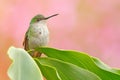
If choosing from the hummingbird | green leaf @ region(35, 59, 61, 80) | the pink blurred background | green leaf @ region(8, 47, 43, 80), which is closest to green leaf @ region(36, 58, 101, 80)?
green leaf @ region(35, 59, 61, 80)

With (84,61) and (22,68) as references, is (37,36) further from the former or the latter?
(22,68)

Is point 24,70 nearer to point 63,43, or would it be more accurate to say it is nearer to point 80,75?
point 80,75

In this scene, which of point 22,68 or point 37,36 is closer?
point 22,68

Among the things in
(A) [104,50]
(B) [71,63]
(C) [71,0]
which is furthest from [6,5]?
(B) [71,63]

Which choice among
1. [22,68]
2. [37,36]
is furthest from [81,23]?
[22,68]

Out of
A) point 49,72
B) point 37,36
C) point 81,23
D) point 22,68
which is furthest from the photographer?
point 81,23

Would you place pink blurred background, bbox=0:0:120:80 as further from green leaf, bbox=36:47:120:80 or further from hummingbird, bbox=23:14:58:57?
green leaf, bbox=36:47:120:80
